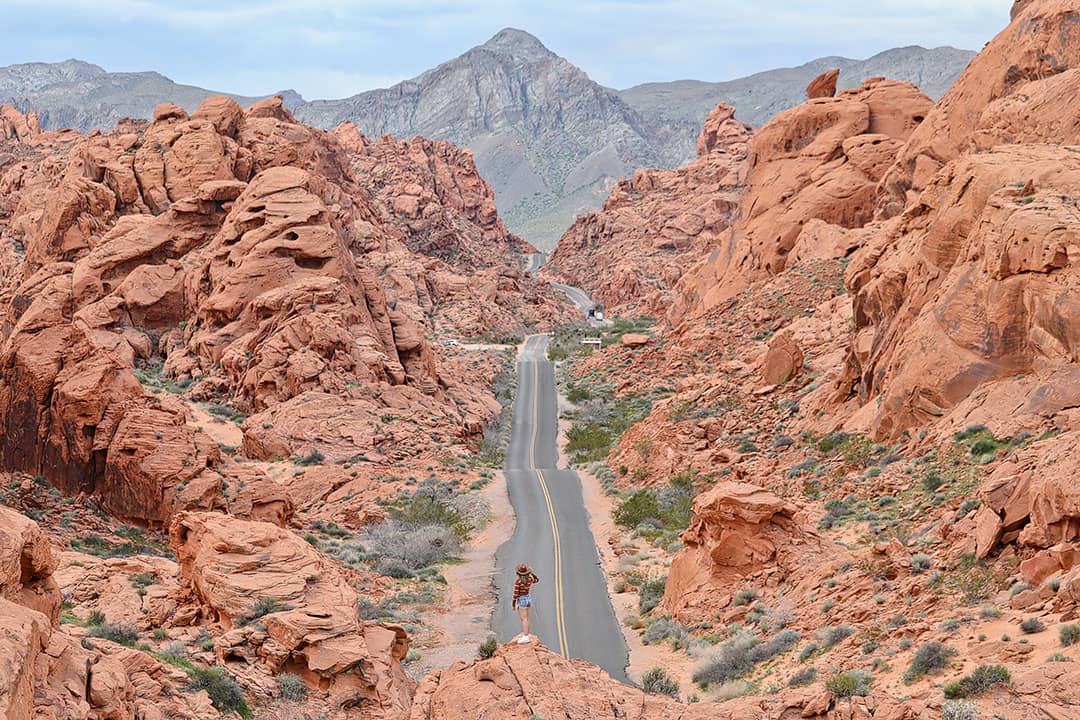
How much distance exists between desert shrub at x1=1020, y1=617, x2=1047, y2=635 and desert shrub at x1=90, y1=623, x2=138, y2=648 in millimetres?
13106

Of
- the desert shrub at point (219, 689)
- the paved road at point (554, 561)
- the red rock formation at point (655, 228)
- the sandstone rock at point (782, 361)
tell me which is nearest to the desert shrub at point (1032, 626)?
the paved road at point (554, 561)

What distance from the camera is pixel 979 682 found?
39.4 feet

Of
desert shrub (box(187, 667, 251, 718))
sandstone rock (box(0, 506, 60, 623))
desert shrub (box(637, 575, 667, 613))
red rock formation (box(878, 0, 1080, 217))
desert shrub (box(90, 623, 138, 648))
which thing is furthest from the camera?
red rock formation (box(878, 0, 1080, 217))

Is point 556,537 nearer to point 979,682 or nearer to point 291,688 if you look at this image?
point 291,688

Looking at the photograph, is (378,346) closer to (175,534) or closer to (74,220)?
(74,220)

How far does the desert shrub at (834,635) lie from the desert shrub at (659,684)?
2883mm

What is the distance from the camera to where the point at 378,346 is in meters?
46.9

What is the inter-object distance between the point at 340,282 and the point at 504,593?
23220 millimetres

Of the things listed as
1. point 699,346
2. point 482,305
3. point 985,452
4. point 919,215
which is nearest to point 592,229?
point 482,305

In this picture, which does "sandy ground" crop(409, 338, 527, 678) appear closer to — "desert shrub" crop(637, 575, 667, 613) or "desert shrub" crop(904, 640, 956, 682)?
"desert shrub" crop(637, 575, 667, 613)

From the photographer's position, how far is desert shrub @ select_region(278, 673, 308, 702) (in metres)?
14.1

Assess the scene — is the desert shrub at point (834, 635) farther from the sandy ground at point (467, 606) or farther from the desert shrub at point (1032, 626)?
the sandy ground at point (467, 606)

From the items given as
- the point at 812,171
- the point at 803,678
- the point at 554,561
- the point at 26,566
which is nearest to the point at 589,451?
the point at 554,561

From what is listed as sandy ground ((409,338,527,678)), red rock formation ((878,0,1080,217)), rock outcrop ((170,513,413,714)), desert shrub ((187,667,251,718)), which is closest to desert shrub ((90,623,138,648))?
rock outcrop ((170,513,413,714))
